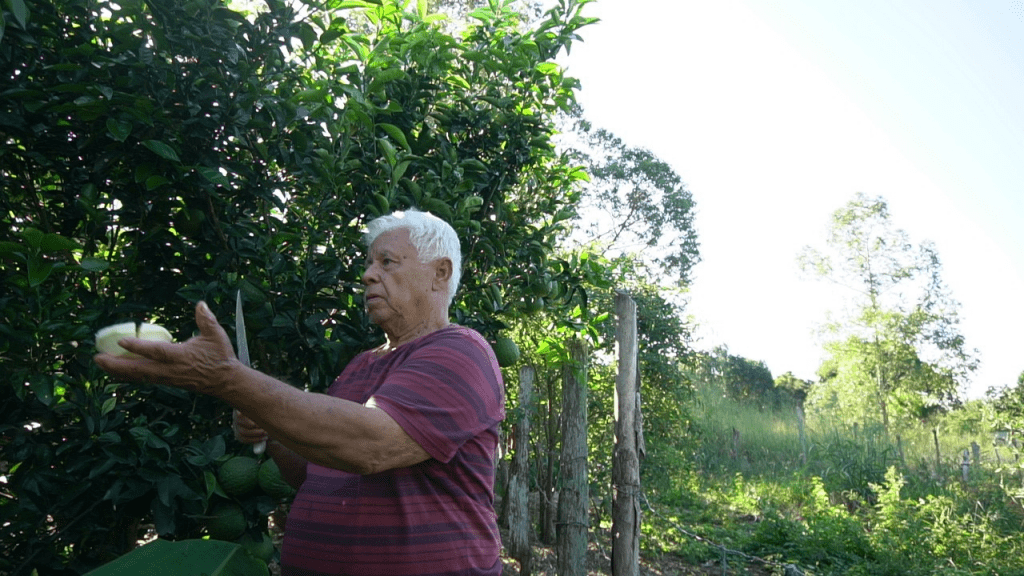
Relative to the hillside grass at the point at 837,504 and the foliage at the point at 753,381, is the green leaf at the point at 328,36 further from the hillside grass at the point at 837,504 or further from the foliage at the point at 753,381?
the foliage at the point at 753,381

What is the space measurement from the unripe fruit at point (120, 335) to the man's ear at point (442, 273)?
63cm

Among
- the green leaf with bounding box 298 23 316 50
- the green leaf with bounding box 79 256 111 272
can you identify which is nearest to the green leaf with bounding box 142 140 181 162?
the green leaf with bounding box 79 256 111 272

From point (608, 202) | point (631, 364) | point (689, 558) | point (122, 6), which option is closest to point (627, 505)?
point (631, 364)

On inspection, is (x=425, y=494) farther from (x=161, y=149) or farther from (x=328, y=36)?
(x=328, y=36)

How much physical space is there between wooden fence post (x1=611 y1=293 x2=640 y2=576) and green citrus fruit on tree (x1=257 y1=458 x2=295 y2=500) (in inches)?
93.8

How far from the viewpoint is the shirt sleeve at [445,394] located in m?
1.34

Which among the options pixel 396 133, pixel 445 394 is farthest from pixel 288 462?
pixel 396 133

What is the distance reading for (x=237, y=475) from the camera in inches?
77.1

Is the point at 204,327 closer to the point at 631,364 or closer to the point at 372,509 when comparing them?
the point at 372,509

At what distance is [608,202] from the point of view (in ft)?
58.8

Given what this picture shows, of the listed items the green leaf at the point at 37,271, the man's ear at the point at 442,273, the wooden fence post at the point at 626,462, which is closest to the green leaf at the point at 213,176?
the green leaf at the point at 37,271

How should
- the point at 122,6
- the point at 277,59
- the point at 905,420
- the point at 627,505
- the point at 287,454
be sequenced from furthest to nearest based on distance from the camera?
1. the point at 905,420
2. the point at 627,505
3. the point at 277,59
4. the point at 122,6
5. the point at 287,454

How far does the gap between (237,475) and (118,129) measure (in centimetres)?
92

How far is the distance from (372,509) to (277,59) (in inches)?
54.2
